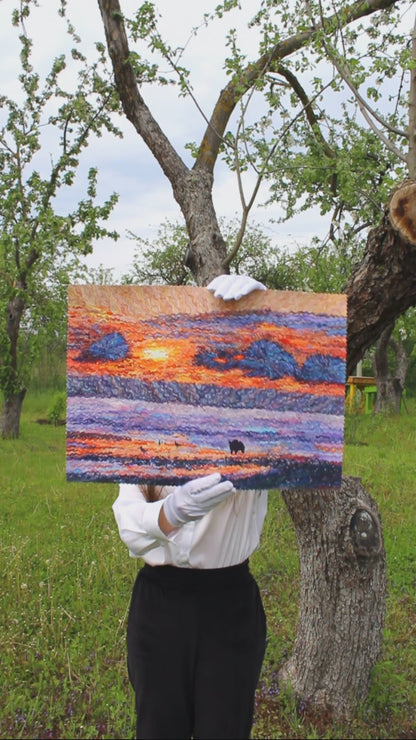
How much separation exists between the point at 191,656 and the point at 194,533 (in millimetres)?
386

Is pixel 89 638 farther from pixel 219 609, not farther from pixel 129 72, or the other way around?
pixel 129 72

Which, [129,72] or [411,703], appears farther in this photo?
[129,72]

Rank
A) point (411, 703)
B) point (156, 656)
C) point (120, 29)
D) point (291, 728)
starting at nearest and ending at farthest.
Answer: point (156, 656)
point (291, 728)
point (411, 703)
point (120, 29)

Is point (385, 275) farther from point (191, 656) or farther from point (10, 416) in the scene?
point (10, 416)

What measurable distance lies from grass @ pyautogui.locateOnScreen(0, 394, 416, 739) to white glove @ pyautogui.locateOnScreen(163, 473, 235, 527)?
1901 mm

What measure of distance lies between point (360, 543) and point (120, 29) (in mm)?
3977

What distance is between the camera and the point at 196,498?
1.79 m

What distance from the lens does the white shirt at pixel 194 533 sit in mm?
1884

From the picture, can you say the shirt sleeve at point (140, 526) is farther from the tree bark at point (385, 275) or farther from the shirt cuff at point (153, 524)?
the tree bark at point (385, 275)

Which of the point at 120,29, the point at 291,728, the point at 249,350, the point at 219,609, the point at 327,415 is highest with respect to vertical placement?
→ the point at 120,29

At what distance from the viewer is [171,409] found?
6.50 ft

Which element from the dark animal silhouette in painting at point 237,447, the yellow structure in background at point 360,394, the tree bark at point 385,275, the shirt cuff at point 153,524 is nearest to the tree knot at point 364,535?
the tree bark at point 385,275

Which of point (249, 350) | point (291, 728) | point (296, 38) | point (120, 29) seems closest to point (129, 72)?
point (120, 29)

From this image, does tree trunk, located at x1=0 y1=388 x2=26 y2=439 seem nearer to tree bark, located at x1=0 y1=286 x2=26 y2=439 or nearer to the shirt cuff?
tree bark, located at x1=0 y1=286 x2=26 y2=439
